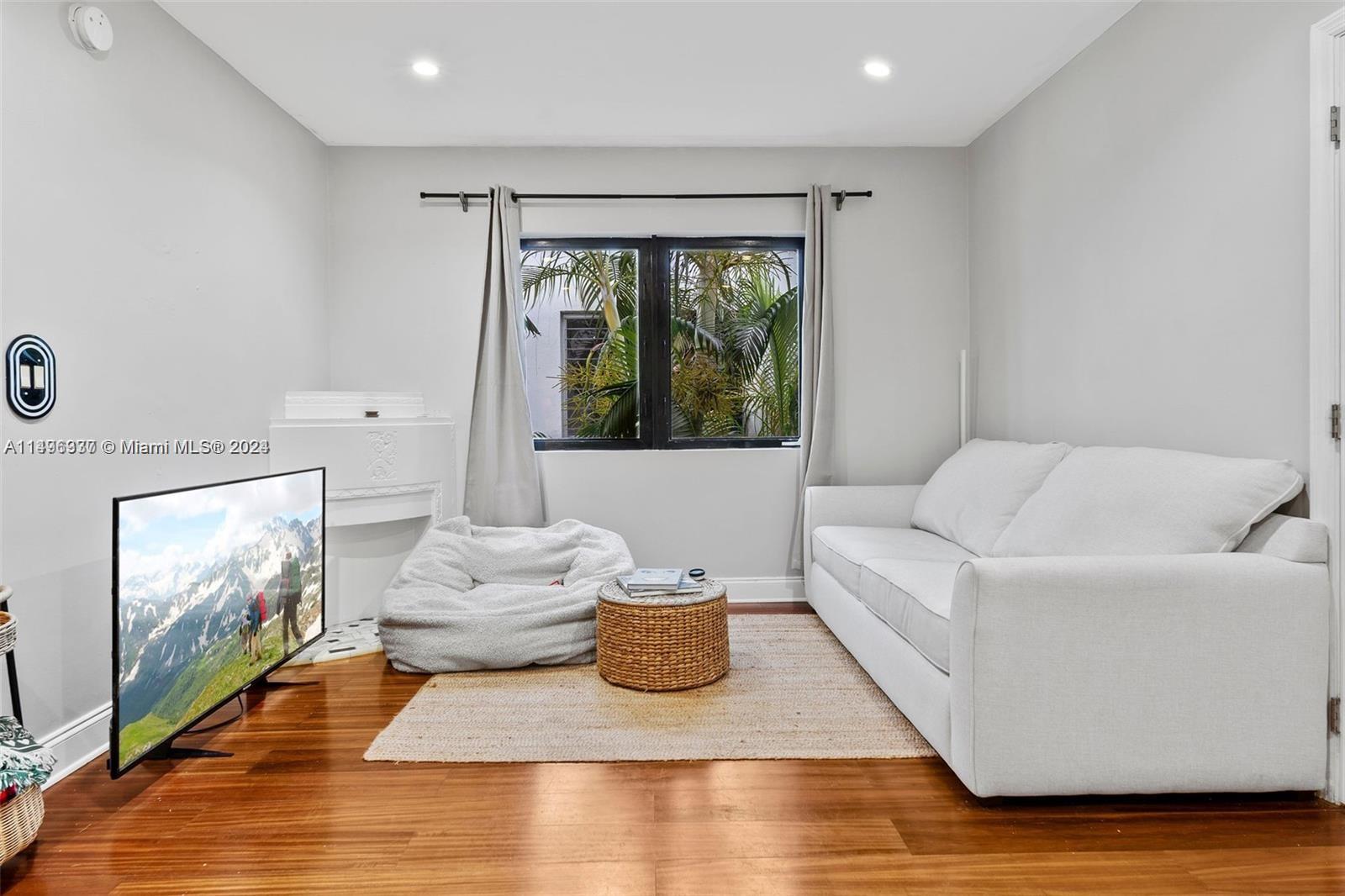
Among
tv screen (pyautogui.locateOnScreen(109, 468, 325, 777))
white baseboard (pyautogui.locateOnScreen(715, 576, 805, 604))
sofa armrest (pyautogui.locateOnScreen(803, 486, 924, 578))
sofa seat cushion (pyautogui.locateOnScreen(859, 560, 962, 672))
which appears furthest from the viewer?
white baseboard (pyautogui.locateOnScreen(715, 576, 805, 604))

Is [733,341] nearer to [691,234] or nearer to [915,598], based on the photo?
[691,234]

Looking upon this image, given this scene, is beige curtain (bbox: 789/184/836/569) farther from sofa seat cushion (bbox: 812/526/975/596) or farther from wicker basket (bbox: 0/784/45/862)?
wicker basket (bbox: 0/784/45/862)

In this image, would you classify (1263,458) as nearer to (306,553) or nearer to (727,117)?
(727,117)

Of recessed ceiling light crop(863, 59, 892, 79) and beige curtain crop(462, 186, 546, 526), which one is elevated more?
recessed ceiling light crop(863, 59, 892, 79)

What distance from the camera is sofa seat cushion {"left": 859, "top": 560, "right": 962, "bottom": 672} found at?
2.00 metres

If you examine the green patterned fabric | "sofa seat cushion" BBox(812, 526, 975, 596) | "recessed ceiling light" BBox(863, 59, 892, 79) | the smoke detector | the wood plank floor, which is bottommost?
the wood plank floor

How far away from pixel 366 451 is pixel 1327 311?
135 inches

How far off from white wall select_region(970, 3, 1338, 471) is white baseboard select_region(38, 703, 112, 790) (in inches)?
139

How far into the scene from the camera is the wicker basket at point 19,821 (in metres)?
1.58

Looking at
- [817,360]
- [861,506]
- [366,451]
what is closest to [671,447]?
[817,360]

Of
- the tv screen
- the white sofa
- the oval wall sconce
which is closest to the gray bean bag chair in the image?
the tv screen

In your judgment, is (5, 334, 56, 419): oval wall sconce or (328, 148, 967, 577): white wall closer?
(5, 334, 56, 419): oval wall sconce

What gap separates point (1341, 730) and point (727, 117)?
127 inches

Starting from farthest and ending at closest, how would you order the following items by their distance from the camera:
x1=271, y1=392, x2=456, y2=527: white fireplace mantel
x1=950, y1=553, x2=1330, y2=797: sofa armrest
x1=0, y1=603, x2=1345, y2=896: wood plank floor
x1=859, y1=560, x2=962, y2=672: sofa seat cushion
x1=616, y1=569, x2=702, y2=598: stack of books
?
x1=271, y1=392, x2=456, y2=527: white fireplace mantel → x1=616, y1=569, x2=702, y2=598: stack of books → x1=859, y1=560, x2=962, y2=672: sofa seat cushion → x1=950, y1=553, x2=1330, y2=797: sofa armrest → x1=0, y1=603, x2=1345, y2=896: wood plank floor
